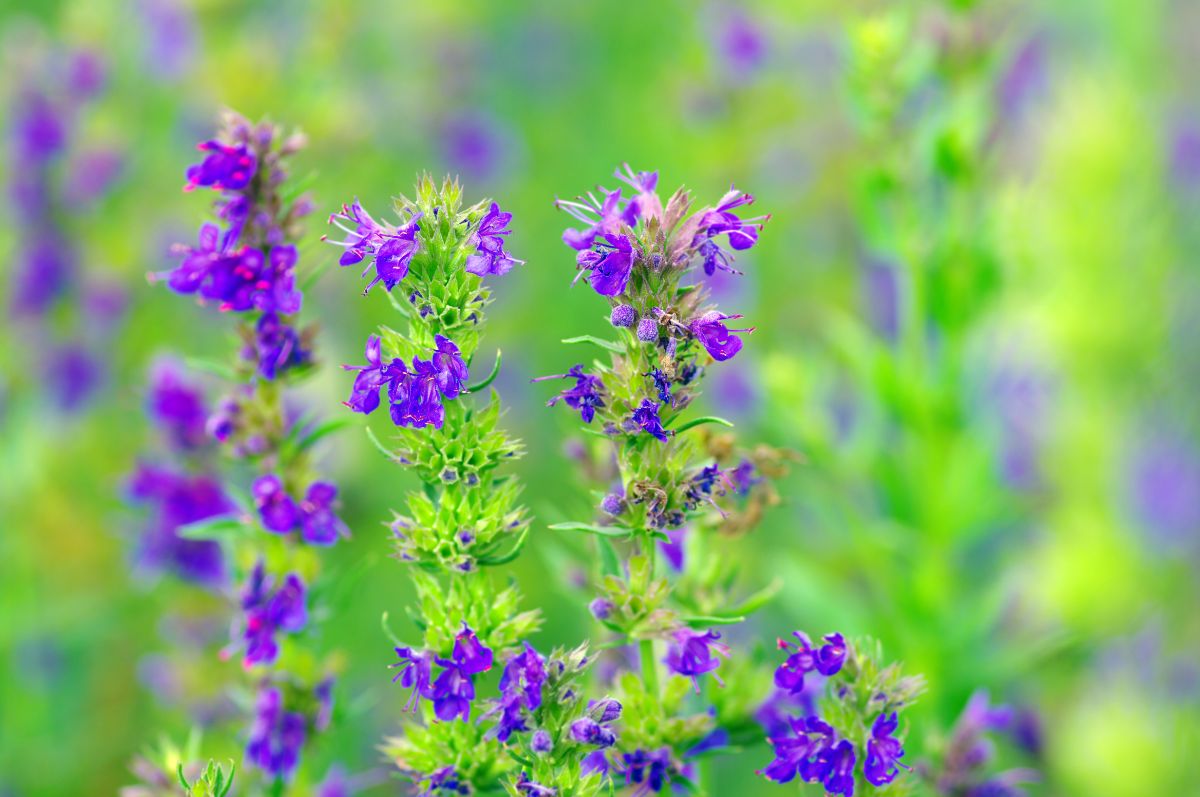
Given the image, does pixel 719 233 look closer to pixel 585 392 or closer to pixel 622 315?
pixel 622 315

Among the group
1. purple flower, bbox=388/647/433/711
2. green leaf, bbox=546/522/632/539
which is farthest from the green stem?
purple flower, bbox=388/647/433/711

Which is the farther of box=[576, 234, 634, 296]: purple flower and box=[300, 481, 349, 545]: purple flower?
box=[300, 481, 349, 545]: purple flower

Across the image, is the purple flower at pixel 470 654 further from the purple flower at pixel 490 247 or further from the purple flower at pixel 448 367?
the purple flower at pixel 490 247

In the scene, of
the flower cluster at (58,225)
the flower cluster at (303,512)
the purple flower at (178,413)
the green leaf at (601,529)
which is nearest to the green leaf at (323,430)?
the flower cluster at (303,512)

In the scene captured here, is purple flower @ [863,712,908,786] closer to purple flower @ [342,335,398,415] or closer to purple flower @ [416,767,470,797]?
purple flower @ [416,767,470,797]

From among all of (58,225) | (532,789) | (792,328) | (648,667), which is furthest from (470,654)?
(792,328)

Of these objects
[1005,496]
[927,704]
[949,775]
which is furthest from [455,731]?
[1005,496]
